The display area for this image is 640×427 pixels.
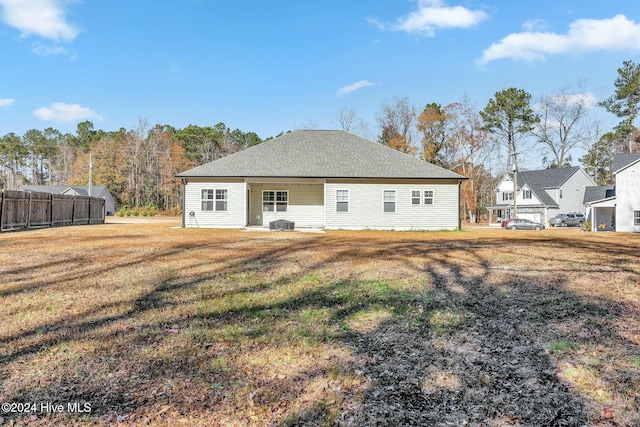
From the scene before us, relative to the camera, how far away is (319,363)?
3.31 metres

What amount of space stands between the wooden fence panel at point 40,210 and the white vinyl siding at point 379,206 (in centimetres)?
1452

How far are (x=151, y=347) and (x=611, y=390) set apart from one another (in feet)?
12.9

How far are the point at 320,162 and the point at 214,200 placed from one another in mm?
6441

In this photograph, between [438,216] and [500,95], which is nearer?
A: [438,216]

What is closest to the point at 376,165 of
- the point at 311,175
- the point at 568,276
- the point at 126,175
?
the point at 311,175

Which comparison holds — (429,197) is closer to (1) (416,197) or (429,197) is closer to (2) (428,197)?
(2) (428,197)

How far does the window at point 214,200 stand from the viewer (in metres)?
20.8

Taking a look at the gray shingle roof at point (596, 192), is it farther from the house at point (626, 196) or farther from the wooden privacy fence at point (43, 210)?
the wooden privacy fence at point (43, 210)

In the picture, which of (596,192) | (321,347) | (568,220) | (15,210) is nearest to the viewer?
(321,347)

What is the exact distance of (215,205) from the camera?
20781 mm

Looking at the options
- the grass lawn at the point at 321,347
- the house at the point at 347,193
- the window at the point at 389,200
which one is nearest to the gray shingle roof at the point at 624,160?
the house at the point at 347,193

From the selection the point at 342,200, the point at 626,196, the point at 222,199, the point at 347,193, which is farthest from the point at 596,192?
the point at 222,199

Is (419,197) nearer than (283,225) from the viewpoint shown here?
No

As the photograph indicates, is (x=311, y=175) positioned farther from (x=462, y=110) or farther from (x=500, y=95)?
(x=500, y=95)
